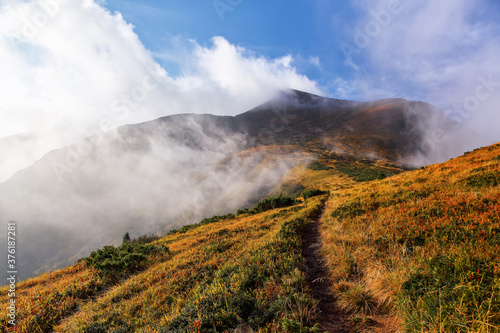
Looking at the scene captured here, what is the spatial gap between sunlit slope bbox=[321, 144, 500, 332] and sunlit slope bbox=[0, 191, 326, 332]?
1.45 m

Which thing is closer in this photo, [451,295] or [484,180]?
[451,295]

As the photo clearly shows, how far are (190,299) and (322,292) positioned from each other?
3.94 m

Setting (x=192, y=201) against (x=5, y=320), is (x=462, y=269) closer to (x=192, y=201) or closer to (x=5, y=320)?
(x=5, y=320)

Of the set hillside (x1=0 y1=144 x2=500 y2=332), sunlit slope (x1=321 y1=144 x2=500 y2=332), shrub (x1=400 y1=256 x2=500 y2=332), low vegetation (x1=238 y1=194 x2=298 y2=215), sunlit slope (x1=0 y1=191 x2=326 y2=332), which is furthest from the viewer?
low vegetation (x1=238 y1=194 x2=298 y2=215)

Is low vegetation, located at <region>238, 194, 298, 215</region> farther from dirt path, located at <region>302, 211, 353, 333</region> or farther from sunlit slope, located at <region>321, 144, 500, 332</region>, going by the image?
sunlit slope, located at <region>321, 144, 500, 332</region>

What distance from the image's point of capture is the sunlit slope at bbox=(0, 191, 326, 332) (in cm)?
466

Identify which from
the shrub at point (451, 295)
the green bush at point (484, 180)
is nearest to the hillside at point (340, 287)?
the shrub at point (451, 295)

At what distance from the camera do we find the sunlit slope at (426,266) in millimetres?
3264

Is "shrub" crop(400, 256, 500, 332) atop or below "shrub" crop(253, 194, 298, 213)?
atop

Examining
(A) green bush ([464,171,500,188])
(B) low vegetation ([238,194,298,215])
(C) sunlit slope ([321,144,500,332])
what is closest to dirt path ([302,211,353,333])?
(C) sunlit slope ([321,144,500,332])

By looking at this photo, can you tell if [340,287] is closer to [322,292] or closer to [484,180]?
[322,292]

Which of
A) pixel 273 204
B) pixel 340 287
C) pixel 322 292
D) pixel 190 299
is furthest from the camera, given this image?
pixel 273 204

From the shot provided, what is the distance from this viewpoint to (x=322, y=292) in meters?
5.68

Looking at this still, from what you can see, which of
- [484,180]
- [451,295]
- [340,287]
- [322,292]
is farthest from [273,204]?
[451,295]
